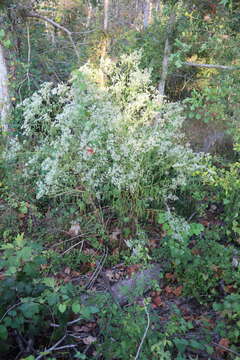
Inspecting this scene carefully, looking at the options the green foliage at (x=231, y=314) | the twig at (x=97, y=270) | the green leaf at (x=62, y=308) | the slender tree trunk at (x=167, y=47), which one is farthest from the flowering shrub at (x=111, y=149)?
the slender tree trunk at (x=167, y=47)

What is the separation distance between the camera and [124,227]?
3.99 m

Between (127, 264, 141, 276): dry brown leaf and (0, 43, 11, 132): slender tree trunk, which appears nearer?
(127, 264, 141, 276): dry brown leaf

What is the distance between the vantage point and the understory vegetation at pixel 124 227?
226cm

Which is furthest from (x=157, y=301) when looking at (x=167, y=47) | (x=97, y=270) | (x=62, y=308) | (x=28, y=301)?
(x=167, y=47)

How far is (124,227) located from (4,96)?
135 inches

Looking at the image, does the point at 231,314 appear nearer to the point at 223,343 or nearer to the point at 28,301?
the point at 223,343

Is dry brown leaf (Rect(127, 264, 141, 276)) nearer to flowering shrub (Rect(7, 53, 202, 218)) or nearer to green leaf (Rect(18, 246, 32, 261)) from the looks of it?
flowering shrub (Rect(7, 53, 202, 218))

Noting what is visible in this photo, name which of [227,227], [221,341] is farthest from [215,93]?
[221,341]

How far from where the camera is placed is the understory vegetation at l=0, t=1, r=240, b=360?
226cm

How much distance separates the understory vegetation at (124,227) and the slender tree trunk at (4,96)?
1042 millimetres

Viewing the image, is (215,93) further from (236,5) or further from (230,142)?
(230,142)

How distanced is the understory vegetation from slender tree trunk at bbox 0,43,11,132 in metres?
1.04

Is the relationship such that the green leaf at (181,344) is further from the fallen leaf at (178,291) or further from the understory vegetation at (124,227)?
the fallen leaf at (178,291)

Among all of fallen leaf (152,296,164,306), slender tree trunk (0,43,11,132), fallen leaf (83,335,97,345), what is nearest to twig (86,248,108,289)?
fallen leaf (152,296,164,306)
